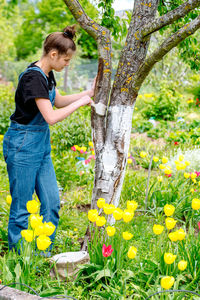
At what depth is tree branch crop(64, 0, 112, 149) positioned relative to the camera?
2.17m

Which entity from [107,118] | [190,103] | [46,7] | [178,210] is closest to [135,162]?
[178,210]

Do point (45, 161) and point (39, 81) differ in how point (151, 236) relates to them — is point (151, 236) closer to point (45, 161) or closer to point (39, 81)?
point (45, 161)

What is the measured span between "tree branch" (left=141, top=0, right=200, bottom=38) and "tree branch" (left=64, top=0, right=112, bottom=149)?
280 mm

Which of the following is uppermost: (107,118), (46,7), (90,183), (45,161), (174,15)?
(46,7)

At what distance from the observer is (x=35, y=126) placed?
2156 millimetres

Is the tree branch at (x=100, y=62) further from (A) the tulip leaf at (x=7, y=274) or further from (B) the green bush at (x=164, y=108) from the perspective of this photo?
(B) the green bush at (x=164, y=108)

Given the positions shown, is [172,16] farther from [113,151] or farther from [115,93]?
[113,151]

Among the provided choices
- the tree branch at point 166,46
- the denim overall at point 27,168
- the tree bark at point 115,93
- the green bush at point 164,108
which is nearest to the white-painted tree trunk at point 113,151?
the tree bark at point 115,93

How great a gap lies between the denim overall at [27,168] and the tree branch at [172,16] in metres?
0.74

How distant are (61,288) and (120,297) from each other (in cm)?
36

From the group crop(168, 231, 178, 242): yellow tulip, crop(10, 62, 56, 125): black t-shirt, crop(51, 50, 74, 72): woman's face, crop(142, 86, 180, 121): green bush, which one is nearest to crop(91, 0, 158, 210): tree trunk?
crop(51, 50, 74, 72): woman's face

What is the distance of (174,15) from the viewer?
186 centimetres

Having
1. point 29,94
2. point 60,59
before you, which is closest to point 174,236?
point 29,94

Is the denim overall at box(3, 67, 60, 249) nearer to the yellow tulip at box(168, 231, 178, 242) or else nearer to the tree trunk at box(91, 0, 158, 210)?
the tree trunk at box(91, 0, 158, 210)
